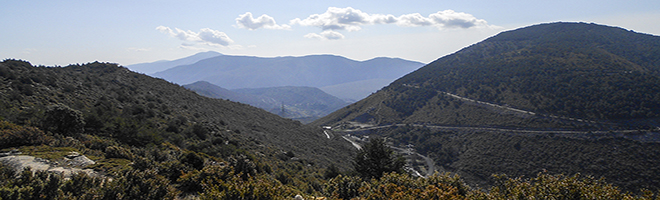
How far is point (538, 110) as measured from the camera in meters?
50.9

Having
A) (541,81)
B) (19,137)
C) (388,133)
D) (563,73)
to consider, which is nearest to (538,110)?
(541,81)

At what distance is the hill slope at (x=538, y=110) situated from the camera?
37844 millimetres

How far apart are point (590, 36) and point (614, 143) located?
230 ft

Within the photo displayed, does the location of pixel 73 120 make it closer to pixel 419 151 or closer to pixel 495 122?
pixel 419 151

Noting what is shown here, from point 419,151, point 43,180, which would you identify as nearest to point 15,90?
point 43,180

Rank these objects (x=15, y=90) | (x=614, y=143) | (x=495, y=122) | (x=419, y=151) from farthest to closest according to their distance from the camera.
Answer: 1. (x=419, y=151)
2. (x=495, y=122)
3. (x=614, y=143)
4. (x=15, y=90)

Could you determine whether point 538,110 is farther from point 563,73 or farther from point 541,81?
point 563,73

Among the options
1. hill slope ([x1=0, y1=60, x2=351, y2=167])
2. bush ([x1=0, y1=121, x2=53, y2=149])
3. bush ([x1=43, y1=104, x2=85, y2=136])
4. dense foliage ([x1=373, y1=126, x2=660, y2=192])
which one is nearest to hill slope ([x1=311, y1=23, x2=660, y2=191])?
dense foliage ([x1=373, y1=126, x2=660, y2=192])

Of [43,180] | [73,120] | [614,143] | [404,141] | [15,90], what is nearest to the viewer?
[43,180]

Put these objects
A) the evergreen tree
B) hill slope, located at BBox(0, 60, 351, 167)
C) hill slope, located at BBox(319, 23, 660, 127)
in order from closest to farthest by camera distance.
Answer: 1. hill slope, located at BBox(0, 60, 351, 167)
2. the evergreen tree
3. hill slope, located at BBox(319, 23, 660, 127)

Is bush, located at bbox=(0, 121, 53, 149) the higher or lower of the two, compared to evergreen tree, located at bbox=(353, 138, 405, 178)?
higher

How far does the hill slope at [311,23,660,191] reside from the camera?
37.8m

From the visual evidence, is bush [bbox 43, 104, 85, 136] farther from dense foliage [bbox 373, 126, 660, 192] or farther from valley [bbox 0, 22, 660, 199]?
dense foliage [bbox 373, 126, 660, 192]

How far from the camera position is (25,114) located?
1176 centimetres
